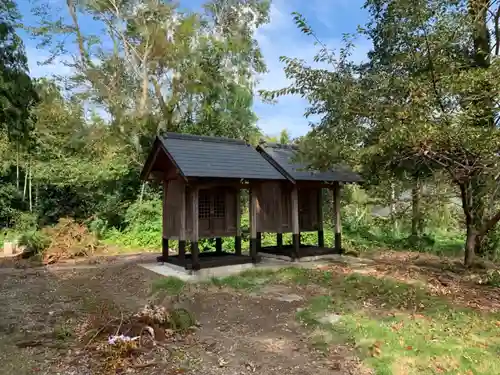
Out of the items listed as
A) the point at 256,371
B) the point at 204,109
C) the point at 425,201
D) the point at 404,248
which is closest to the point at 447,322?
the point at 256,371

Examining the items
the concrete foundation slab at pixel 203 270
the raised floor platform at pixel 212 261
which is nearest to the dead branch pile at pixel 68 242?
the concrete foundation slab at pixel 203 270

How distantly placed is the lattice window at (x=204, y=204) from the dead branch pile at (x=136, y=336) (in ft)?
11.9

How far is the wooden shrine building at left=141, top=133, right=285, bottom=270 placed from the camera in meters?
8.28

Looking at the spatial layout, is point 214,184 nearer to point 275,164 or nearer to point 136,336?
point 275,164

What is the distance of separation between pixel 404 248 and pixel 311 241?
377cm

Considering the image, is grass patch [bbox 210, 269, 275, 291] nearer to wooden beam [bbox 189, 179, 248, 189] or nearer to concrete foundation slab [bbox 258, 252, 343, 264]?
concrete foundation slab [bbox 258, 252, 343, 264]

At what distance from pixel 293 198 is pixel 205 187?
246cm

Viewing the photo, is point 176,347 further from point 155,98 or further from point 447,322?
point 155,98

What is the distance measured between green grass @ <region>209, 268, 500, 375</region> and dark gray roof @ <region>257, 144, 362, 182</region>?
121 inches

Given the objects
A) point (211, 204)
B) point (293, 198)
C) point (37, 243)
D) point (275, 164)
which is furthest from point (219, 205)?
point (37, 243)

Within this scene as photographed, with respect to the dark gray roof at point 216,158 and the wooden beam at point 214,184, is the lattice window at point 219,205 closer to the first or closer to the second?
the wooden beam at point 214,184

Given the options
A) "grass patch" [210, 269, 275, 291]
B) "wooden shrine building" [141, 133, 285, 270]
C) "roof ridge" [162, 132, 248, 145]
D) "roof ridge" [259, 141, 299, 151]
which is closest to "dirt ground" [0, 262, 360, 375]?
"grass patch" [210, 269, 275, 291]

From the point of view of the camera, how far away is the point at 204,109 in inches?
671

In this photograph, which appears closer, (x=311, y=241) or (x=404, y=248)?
(x=404, y=248)
